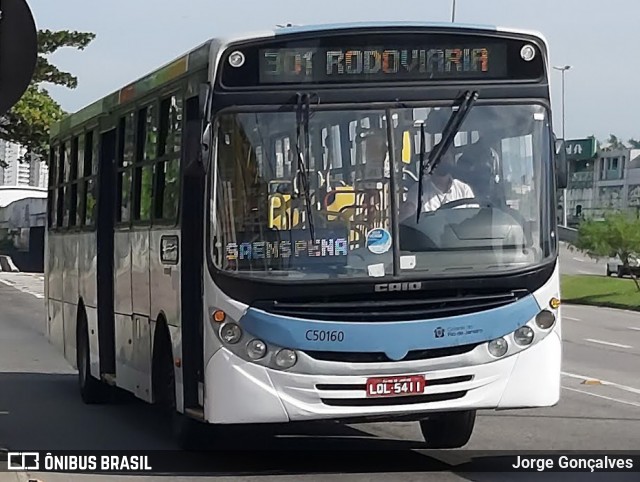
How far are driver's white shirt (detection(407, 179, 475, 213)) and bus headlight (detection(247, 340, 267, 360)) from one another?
1.41m

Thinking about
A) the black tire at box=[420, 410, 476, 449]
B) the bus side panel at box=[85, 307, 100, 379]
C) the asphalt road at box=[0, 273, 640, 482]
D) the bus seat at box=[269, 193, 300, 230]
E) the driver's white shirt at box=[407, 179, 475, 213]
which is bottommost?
the asphalt road at box=[0, 273, 640, 482]

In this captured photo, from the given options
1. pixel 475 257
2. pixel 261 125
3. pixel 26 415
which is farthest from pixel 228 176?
pixel 26 415

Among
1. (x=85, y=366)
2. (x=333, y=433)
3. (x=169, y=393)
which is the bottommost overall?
(x=333, y=433)

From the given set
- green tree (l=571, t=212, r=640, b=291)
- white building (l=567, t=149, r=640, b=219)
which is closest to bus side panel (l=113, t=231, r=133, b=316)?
green tree (l=571, t=212, r=640, b=291)

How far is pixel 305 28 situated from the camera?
937 centimetres

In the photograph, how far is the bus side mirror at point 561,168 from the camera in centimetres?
945

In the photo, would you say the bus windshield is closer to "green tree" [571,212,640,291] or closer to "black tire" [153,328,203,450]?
"black tire" [153,328,203,450]

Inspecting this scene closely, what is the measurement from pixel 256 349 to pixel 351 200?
119 centimetres

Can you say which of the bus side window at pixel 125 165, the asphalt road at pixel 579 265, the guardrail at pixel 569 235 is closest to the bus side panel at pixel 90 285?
the bus side window at pixel 125 165

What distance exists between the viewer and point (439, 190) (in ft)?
30.1

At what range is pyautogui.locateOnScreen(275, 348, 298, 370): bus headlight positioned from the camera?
8898 millimetres

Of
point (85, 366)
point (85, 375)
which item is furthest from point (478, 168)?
point (85, 375)

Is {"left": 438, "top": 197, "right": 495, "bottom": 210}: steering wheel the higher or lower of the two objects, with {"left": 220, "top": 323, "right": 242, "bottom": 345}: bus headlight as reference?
higher

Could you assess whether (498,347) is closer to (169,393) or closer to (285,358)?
(285,358)
